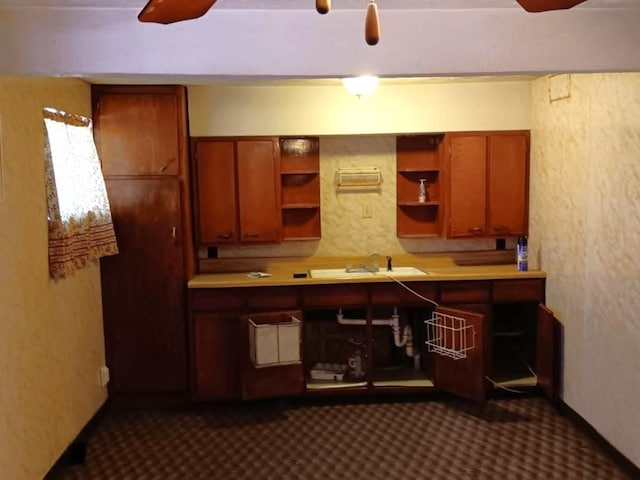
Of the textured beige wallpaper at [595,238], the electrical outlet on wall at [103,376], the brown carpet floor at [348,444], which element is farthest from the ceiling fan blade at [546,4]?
the electrical outlet on wall at [103,376]

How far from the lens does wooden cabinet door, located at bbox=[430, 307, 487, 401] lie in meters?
3.67

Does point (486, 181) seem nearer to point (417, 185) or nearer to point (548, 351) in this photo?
point (417, 185)

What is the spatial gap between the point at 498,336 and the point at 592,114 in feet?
5.89

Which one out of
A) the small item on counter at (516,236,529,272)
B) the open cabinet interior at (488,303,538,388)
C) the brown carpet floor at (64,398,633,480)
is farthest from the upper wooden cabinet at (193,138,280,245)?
the open cabinet interior at (488,303,538,388)

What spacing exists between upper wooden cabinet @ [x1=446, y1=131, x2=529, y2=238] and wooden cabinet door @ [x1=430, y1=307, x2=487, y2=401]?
0.73 meters

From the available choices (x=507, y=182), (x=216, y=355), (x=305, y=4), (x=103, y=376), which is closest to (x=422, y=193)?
(x=507, y=182)

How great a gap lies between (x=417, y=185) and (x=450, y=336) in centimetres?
124

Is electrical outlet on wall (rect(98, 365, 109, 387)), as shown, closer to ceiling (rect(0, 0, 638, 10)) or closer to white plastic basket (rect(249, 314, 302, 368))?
white plastic basket (rect(249, 314, 302, 368))

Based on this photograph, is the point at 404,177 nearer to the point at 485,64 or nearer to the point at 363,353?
the point at 363,353

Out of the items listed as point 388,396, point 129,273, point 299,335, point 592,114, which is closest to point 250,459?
point 299,335

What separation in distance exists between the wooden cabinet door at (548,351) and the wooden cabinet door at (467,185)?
0.78 m

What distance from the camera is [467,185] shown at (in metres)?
4.17

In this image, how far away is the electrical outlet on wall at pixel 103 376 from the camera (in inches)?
147

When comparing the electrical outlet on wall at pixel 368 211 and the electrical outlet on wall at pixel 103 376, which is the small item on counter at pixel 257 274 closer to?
the electrical outlet on wall at pixel 368 211
